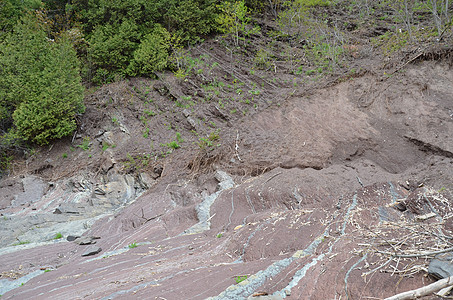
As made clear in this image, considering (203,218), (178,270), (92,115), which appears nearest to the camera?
(178,270)

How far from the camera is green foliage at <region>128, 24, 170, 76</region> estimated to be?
17.9 m

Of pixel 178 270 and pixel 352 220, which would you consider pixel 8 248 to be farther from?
pixel 352 220

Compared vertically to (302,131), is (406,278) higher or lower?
higher

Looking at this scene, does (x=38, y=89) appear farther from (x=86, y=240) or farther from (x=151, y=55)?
(x=86, y=240)

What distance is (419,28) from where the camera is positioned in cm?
1467

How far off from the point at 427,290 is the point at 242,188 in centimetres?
700

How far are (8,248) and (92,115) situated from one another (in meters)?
9.32

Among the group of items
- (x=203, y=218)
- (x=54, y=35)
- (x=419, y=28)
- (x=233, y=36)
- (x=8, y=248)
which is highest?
(x=54, y=35)

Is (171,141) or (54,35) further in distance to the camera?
(54,35)

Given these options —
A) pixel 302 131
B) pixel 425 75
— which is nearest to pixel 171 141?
pixel 302 131

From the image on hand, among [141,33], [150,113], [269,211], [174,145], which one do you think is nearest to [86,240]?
[269,211]

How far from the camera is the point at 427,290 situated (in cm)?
296

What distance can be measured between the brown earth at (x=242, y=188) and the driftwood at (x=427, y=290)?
35 cm

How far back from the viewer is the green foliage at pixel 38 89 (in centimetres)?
1567
